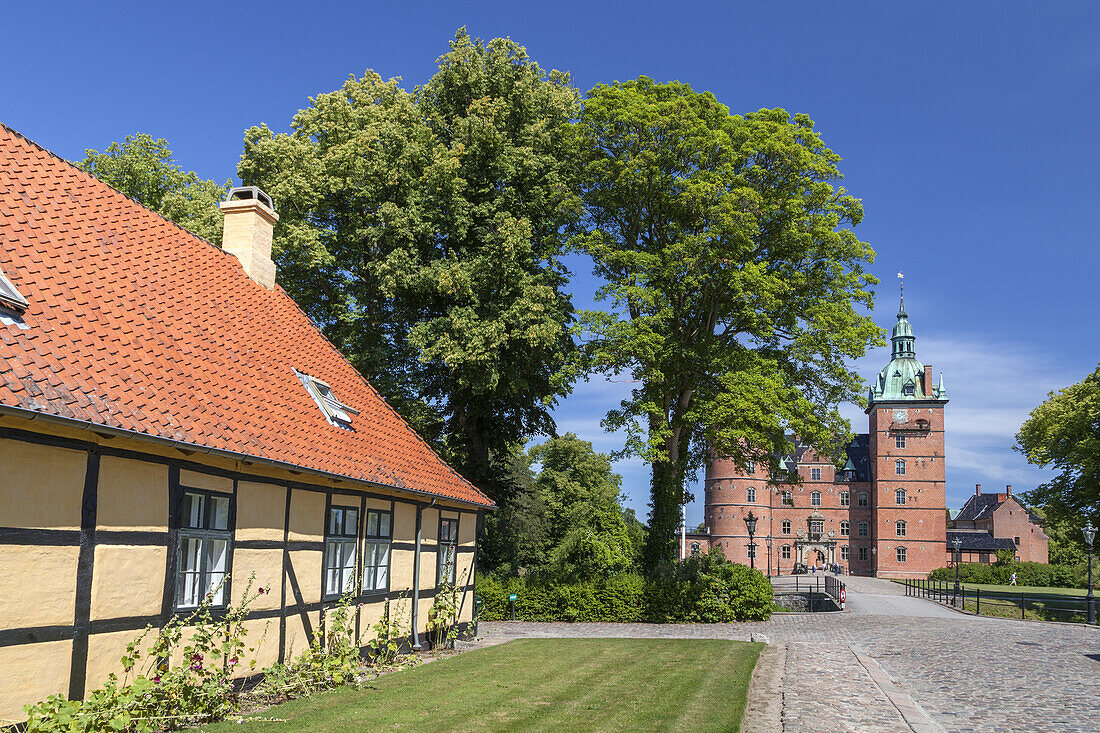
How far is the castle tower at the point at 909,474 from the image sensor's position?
72562 millimetres

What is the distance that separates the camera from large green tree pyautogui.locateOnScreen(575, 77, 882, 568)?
76.7 feet

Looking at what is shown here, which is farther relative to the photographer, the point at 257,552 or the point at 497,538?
the point at 497,538

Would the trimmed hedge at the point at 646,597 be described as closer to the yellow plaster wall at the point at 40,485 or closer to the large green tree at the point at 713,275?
the large green tree at the point at 713,275

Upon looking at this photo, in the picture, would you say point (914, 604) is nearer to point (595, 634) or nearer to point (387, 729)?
point (595, 634)

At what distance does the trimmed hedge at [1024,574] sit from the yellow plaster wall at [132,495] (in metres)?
67.4

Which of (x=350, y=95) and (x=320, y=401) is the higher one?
(x=350, y=95)

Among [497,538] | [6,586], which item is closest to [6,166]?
[6,586]

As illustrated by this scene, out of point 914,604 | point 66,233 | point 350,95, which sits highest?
point 350,95

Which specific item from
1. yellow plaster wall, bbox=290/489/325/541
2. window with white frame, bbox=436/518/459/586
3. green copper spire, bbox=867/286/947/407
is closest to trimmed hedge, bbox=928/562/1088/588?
green copper spire, bbox=867/286/947/407

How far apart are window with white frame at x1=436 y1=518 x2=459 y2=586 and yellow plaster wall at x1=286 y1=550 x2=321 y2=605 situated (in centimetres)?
482

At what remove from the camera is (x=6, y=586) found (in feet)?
22.3

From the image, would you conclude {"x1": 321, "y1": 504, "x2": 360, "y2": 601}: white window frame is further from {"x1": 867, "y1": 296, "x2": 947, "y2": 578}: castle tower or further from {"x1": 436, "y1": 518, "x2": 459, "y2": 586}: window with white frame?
{"x1": 867, "y1": 296, "x2": 947, "y2": 578}: castle tower

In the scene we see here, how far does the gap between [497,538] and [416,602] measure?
12.7 metres

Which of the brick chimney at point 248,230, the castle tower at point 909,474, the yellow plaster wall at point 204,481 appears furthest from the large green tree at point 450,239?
the castle tower at point 909,474
